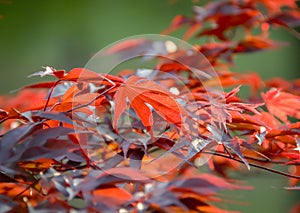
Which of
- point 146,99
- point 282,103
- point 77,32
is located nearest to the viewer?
point 146,99

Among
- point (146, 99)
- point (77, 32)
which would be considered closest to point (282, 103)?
point (146, 99)

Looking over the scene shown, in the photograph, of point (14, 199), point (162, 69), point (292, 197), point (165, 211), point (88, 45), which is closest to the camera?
point (14, 199)

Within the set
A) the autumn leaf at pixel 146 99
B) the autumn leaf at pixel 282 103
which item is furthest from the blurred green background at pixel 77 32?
the autumn leaf at pixel 146 99

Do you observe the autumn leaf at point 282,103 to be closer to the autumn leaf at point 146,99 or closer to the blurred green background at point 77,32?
the autumn leaf at point 146,99

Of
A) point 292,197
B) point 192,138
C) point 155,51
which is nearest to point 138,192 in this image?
point 192,138

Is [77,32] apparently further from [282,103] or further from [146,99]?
[146,99]

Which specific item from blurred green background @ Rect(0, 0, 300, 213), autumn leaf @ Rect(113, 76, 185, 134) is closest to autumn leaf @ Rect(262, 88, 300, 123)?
autumn leaf @ Rect(113, 76, 185, 134)

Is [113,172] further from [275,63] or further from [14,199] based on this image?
[275,63]

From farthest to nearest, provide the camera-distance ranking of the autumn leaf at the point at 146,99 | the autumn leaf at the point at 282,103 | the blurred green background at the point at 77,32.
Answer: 1. the blurred green background at the point at 77,32
2. the autumn leaf at the point at 282,103
3. the autumn leaf at the point at 146,99
